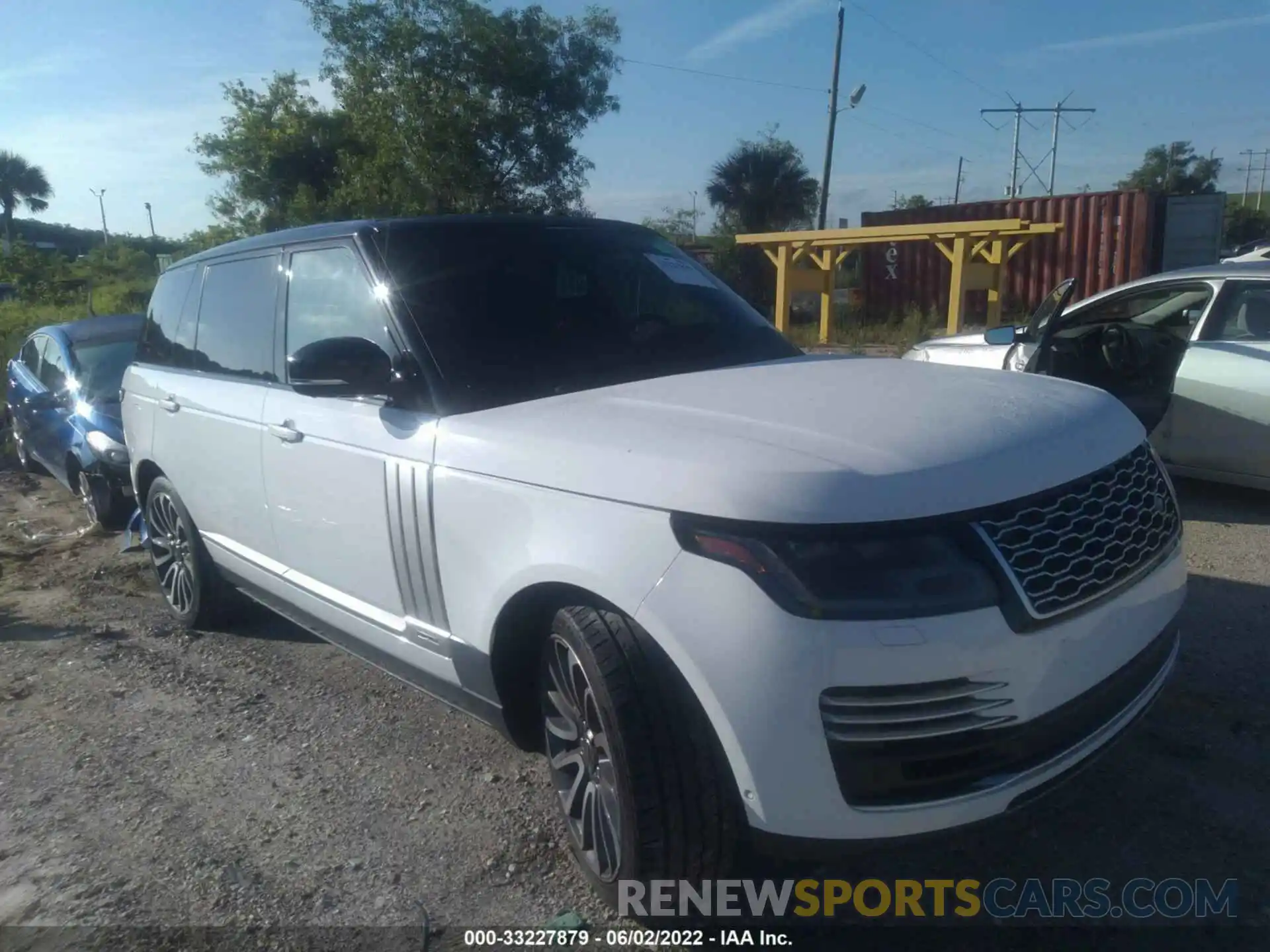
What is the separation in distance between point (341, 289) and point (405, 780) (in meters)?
1.78

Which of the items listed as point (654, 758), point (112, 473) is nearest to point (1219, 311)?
point (654, 758)

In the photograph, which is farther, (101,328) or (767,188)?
(767,188)

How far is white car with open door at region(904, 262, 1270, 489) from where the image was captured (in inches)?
232

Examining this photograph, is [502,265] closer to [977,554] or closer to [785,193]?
[977,554]

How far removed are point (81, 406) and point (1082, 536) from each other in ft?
23.9

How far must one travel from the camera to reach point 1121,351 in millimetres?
6496

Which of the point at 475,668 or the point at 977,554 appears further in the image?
the point at 475,668

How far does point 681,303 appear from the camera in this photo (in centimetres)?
388

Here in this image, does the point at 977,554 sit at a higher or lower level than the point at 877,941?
higher

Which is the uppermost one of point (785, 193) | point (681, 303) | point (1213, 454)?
point (785, 193)

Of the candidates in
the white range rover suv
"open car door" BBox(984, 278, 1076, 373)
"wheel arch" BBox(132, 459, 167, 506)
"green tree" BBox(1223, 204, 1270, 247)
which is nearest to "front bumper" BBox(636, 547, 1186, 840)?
the white range rover suv

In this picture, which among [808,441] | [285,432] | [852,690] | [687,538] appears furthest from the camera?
[285,432]

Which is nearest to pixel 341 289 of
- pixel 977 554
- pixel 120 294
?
pixel 977 554

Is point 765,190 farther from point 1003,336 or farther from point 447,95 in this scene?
point 1003,336
